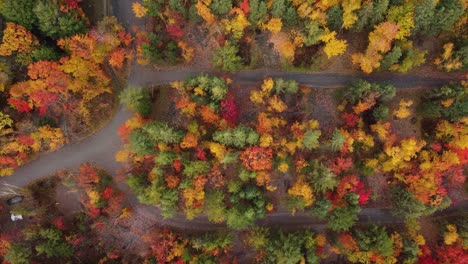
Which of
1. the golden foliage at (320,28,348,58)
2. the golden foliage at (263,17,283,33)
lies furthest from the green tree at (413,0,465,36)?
the golden foliage at (263,17,283,33)

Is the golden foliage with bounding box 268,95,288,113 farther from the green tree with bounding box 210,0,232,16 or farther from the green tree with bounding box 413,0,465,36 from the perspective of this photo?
the green tree with bounding box 413,0,465,36

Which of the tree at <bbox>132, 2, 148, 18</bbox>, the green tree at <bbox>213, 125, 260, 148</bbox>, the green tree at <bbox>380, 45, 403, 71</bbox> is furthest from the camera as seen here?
the tree at <bbox>132, 2, 148, 18</bbox>

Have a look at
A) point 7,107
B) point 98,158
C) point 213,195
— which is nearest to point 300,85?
point 213,195

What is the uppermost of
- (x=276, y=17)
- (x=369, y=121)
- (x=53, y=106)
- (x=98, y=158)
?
(x=276, y=17)

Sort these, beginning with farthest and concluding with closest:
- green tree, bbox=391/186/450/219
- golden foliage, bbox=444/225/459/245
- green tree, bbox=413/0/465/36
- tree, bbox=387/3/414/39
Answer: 1. golden foliage, bbox=444/225/459/245
2. green tree, bbox=391/186/450/219
3. tree, bbox=387/3/414/39
4. green tree, bbox=413/0/465/36

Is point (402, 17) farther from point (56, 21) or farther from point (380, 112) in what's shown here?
point (56, 21)

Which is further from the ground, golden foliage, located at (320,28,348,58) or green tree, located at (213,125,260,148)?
golden foliage, located at (320,28,348,58)

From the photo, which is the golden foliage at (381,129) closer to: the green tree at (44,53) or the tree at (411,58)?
the tree at (411,58)

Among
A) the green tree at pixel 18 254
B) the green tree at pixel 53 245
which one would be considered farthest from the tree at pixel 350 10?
the green tree at pixel 18 254

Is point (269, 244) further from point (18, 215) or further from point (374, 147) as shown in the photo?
point (18, 215)
